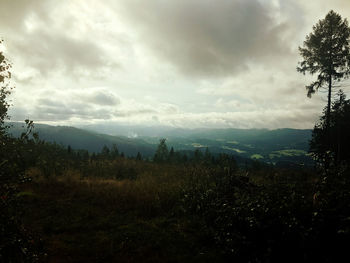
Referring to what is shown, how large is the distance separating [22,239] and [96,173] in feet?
44.5

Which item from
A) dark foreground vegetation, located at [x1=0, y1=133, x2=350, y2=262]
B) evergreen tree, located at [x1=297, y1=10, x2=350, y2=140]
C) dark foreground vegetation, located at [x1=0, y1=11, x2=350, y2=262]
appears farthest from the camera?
evergreen tree, located at [x1=297, y1=10, x2=350, y2=140]

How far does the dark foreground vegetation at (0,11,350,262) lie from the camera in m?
3.01

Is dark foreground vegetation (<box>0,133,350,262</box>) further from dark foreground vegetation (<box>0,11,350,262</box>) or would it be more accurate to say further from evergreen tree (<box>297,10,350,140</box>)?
evergreen tree (<box>297,10,350,140</box>)

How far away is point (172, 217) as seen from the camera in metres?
7.61

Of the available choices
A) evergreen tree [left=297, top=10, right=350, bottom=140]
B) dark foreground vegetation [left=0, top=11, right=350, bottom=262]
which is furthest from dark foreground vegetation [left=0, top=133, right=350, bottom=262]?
evergreen tree [left=297, top=10, right=350, bottom=140]

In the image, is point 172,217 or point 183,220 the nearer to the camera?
point 183,220

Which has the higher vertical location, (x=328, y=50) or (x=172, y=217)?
(x=328, y=50)

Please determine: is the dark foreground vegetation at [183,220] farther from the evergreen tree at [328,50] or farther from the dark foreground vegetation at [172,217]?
the evergreen tree at [328,50]

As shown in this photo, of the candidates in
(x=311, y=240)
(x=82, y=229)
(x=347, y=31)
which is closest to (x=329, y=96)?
(x=347, y=31)

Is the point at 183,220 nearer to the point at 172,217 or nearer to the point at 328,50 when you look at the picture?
the point at 172,217

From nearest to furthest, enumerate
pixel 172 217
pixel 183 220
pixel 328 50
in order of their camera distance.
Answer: pixel 183 220 → pixel 172 217 → pixel 328 50

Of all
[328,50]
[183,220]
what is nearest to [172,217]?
[183,220]

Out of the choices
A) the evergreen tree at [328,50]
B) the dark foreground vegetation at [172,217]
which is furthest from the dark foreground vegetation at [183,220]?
the evergreen tree at [328,50]

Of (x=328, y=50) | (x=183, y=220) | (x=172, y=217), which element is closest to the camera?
(x=183, y=220)
